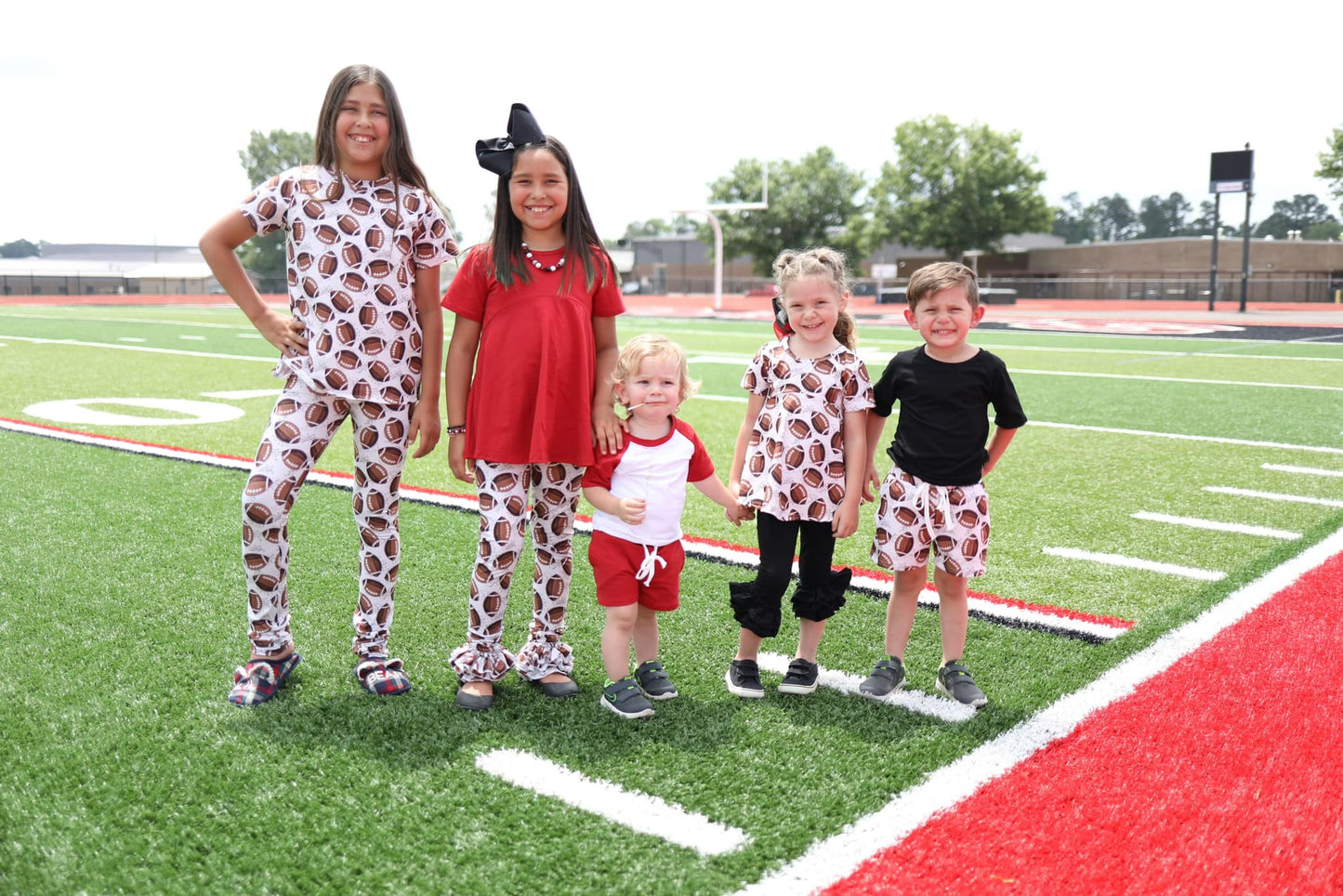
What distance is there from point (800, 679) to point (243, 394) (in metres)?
8.89

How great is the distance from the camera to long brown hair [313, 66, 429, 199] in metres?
2.94

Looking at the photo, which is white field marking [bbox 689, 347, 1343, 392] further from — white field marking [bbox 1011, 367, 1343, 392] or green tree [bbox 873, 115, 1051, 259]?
green tree [bbox 873, 115, 1051, 259]

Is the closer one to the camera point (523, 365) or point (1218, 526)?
point (523, 365)

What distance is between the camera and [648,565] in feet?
9.97

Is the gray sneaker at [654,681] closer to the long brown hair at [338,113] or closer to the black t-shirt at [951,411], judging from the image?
the black t-shirt at [951,411]

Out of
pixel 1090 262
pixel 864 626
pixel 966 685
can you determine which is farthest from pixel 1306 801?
pixel 1090 262

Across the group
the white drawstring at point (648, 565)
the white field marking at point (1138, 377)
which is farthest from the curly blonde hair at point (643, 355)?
the white field marking at point (1138, 377)

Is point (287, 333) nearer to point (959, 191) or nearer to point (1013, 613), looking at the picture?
point (1013, 613)

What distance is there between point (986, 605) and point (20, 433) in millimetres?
7113

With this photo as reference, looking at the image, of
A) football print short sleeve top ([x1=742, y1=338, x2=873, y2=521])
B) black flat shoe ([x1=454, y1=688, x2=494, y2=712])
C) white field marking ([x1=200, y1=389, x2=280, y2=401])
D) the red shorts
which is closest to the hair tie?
football print short sleeve top ([x1=742, y1=338, x2=873, y2=521])

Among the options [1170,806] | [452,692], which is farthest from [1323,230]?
[452,692]

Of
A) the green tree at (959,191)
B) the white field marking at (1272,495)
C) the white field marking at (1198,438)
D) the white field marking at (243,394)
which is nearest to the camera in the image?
the white field marking at (1272,495)

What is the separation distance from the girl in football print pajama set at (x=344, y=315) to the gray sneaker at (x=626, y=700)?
634 mm

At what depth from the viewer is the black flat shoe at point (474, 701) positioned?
302 centimetres
